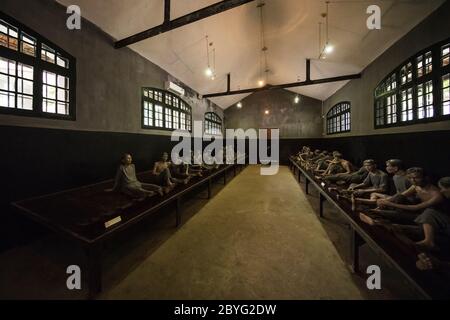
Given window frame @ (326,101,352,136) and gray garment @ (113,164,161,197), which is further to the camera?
window frame @ (326,101,352,136)

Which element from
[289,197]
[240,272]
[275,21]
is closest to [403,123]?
[289,197]

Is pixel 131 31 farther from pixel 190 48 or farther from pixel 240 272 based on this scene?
pixel 240 272

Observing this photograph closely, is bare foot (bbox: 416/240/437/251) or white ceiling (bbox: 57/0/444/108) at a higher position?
white ceiling (bbox: 57/0/444/108)

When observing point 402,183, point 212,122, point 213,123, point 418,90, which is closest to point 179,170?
point 402,183

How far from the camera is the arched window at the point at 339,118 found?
8016 mm

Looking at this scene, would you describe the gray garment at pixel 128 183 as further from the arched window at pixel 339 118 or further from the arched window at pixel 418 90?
the arched window at pixel 339 118

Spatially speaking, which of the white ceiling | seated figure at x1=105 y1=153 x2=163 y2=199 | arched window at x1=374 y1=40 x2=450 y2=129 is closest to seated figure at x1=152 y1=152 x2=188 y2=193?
seated figure at x1=105 y1=153 x2=163 y2=199

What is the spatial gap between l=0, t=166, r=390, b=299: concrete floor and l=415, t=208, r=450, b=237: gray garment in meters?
0.81

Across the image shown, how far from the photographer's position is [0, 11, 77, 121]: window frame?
2.74 m

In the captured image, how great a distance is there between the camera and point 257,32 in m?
6.16

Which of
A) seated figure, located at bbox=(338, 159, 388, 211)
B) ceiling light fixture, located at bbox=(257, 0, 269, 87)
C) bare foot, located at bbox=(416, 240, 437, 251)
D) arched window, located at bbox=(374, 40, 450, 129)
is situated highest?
ceiling light fixture, located at bbox=(257, 0, 269, 87)

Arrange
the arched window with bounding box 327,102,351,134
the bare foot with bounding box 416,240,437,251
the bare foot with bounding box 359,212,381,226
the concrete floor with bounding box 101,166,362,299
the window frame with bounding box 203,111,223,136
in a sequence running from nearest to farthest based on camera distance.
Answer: the bare foot with bounding box 416,240,437,251 < the concrete floor with bounding box 101,166,362,299 < the bare foot with bounding box 359,212,381,226 < the arched window with bounding box 327,102,351,134 < the window frame with bounding box 203,111,223,136

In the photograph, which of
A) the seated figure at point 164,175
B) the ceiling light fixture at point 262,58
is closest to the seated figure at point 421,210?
the seated figure at point 164,175

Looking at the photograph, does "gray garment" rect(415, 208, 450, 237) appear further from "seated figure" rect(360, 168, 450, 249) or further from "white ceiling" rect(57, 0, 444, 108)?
"white ceiling" rect(57, 0, 444, 108)
